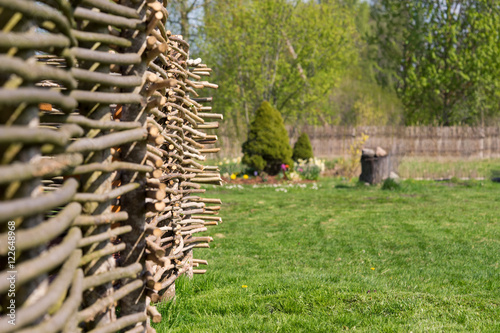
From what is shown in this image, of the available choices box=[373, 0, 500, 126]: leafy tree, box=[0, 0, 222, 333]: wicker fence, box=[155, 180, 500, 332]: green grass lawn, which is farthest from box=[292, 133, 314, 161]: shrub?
box=[0, 0, 222, 333]: wicker fence

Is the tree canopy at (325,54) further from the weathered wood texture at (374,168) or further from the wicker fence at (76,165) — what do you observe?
the wicker fence at (76,165)

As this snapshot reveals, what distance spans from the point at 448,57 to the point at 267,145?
1618 cm

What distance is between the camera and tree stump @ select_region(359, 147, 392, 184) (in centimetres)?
1376

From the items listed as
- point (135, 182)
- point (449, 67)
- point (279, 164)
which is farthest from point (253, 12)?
point (135, 182)

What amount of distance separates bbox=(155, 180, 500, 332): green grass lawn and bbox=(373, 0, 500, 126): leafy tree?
17.7 metres

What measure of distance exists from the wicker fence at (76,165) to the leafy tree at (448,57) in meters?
24.8

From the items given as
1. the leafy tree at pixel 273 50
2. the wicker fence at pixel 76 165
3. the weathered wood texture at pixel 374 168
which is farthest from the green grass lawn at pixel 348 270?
the leafy tree at pixel 273 50

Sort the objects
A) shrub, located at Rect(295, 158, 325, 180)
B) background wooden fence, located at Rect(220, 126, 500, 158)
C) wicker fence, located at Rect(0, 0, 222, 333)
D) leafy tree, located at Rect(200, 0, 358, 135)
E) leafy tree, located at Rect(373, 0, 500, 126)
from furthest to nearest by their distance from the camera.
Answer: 1. leafy tree, located at Rect(373, 0, 500, 126)
2. background wooden fence, located at Rect(220, 126, 500, 158)
3. leafy tree, located at Rect(200, 0, 358, 135)
4. shrub, located at Rect(295, 158, 325, 180)
5. wicker fence, located at Rect(0, 0, 222, 333)

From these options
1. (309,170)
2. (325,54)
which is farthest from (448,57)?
(309,170)

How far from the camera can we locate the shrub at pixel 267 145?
16094 millimetres

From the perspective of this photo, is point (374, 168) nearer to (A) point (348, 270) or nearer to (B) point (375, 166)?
(B) point (375, 166)

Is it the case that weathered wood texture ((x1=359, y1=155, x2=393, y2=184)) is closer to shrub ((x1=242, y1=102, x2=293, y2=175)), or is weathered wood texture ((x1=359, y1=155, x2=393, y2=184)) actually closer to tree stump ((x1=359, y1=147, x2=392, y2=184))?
tree stump ((x1=359, y1=147, x2=392, y2=184))

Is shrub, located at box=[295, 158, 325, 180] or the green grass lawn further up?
shrub, located at box=[295, 158, 325, 180]

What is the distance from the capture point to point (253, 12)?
20.7 metres
